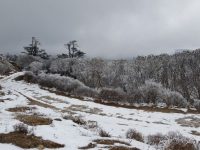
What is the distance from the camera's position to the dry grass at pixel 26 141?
1342cm

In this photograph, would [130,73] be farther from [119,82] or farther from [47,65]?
[47,65]

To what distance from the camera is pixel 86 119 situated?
98.8 feet

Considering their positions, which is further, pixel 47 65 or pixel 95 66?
pixel 95 66

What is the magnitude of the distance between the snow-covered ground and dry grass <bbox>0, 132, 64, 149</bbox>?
1.30ft

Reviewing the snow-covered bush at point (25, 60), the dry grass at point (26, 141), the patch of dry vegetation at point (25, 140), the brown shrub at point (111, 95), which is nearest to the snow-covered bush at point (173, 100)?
the brown shrub at point (111, 95)

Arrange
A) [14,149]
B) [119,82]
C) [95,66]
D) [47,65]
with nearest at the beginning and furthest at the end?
[14,149] → [47,65] → [95,66] → [119,82]

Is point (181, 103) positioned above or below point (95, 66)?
below

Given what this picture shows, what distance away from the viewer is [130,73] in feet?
647

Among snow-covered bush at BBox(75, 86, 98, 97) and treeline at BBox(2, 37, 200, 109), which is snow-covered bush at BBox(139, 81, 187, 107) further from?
snow-covered bush at BBox(75, 86, 98, 97)

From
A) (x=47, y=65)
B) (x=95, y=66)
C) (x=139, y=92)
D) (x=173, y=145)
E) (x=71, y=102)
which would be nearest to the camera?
(x=173, y=145)

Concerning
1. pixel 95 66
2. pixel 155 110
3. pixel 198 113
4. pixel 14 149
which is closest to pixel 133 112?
pixel 155 110

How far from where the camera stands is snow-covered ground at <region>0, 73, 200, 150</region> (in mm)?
15805

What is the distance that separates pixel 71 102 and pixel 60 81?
69.6ft

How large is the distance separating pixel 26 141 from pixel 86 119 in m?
16.4
